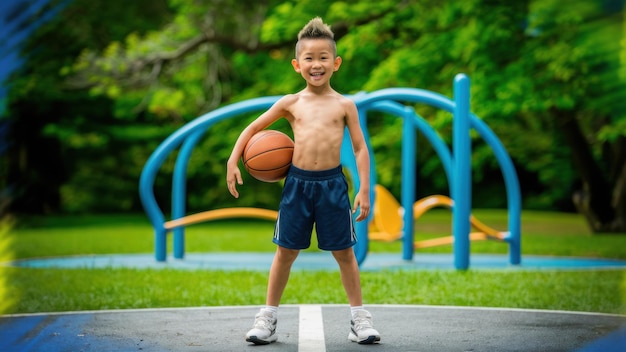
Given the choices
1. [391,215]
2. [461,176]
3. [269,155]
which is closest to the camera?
[269,155]

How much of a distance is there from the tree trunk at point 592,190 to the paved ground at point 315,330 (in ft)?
36.0

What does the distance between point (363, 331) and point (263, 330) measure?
474mm

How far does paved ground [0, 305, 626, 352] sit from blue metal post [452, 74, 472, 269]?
2535 mm

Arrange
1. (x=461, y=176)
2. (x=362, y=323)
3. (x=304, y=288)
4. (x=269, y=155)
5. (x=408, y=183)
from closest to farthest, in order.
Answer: (x=362, y=323) → (x=269, y=155) → (x=304, y=288) → (x=461, y=176) → (x=408, y=183)

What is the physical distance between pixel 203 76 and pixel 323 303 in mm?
14216

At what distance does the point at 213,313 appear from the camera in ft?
16.4

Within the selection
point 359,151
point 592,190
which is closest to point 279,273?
point 359,151

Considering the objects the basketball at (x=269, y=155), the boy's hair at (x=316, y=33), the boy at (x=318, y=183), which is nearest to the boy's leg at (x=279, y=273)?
the boy at (x=318, y=183)

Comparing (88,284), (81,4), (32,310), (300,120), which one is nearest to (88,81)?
(81,4)

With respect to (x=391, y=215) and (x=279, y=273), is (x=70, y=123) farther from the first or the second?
(x=279, y=273)

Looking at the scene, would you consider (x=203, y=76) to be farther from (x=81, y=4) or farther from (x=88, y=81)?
(x=81, y=4)

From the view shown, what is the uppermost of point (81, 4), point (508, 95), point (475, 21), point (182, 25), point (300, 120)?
point (81, 4)

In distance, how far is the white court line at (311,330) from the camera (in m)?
3.68

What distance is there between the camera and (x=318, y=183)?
3941 mm
